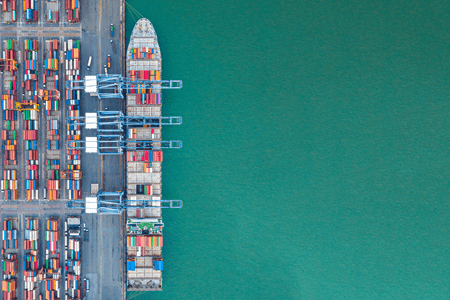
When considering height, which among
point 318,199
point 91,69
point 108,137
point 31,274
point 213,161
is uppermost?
point 91,69

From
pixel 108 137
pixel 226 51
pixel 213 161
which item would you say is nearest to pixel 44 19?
pixel 108 137

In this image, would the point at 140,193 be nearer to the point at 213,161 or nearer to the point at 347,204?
the point at 213,161

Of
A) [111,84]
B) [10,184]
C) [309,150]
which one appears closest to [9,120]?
[10,184]

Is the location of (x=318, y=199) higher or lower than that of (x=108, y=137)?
lower

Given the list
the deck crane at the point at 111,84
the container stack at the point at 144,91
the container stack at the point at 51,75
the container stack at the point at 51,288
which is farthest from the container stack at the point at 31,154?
the container stack at the point at 144,91

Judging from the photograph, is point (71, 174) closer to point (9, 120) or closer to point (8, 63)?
point (9, 120)

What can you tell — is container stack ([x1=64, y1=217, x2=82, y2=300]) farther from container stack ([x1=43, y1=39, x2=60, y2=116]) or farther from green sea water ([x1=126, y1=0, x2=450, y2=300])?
container stack ([x1=43, y1=39, x2=60, y2=116])
